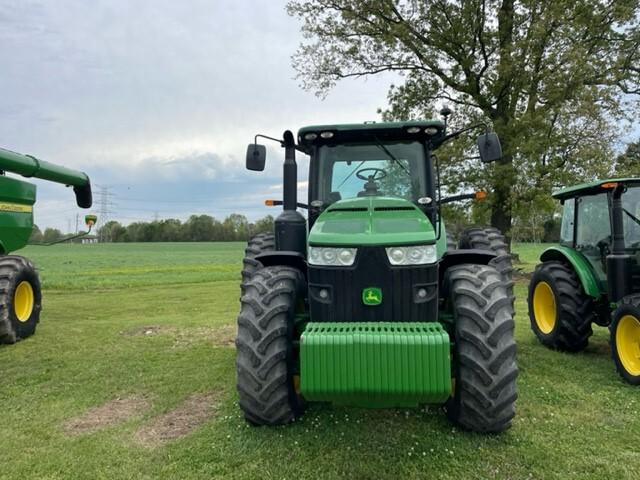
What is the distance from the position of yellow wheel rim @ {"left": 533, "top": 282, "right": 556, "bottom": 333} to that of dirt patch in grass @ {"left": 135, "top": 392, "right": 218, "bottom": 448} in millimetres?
4449

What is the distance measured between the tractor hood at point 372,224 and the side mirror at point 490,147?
964mm

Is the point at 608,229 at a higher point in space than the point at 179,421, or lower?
higher

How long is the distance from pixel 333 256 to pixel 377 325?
1.86ft

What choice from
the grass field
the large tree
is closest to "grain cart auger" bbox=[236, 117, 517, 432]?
the grass field

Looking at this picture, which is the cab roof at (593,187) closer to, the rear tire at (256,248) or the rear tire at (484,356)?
the rear tire at (484,356)

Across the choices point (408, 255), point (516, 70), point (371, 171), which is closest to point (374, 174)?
point (371, 171)

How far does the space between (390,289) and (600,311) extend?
153 inches

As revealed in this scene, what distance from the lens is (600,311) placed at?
5871 millimetres

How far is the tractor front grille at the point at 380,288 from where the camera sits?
334cm

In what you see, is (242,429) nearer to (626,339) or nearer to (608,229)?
(626,339)

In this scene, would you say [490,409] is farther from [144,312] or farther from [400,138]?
[144,312]

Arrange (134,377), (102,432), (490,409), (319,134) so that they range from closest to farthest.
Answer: (490,409)
(102,432)
(319,134)
(134,377)

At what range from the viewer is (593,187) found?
568cm

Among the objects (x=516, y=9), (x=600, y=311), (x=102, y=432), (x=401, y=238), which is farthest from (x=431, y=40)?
(x=102, y=432)
